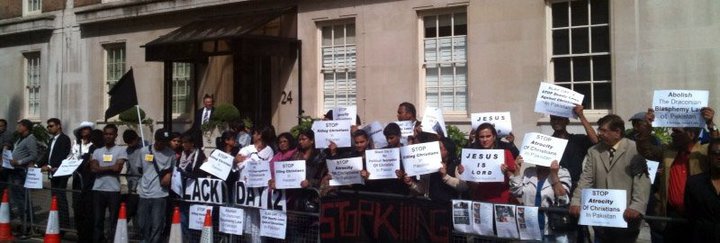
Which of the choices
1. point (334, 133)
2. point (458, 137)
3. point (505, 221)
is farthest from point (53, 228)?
point (458, 137)

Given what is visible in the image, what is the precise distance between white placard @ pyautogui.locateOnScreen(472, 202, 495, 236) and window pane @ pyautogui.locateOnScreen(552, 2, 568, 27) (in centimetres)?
641

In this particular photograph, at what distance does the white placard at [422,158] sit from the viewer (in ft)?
23.6

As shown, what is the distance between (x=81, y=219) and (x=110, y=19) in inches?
410

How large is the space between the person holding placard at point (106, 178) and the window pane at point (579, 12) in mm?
7559

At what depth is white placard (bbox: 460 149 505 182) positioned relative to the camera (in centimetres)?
683

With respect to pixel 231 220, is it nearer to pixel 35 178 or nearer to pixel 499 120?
pixel 499 120

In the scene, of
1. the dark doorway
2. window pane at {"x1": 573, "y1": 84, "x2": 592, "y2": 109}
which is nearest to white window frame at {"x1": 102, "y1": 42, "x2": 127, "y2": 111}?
the dark doorway

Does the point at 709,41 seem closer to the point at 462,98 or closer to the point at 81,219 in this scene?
the point at 462,98

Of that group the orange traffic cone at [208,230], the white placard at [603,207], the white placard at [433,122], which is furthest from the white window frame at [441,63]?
the white placard at [603,207]

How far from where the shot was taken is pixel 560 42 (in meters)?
12.1

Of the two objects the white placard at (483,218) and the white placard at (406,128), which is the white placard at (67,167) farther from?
the white placard at (483,218)

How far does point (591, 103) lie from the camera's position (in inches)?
465

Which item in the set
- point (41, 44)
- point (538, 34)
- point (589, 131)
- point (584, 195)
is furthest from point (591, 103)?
point (41, 44)

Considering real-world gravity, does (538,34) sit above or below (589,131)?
above
